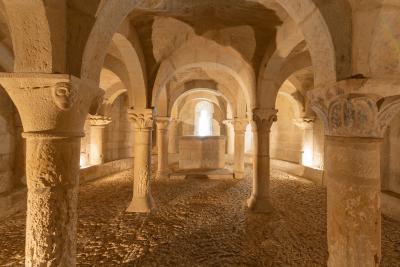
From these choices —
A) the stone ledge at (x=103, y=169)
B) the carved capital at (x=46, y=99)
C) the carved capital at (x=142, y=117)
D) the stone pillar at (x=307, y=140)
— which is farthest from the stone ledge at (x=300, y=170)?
the carved capital at (x=46, y=99)

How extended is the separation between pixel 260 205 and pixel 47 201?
14.3 feet

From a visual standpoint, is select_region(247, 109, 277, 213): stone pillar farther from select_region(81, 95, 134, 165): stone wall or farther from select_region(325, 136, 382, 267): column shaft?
select_region(81, 95, 134, 165): stone wall

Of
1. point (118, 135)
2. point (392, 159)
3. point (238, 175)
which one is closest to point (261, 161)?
point (392, 159)

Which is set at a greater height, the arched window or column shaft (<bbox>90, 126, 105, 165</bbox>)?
the arched window

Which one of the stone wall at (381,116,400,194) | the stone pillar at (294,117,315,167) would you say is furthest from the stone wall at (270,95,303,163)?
the stone wall at (381,116,400,194)

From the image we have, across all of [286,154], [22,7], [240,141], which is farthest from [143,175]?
[286,154]

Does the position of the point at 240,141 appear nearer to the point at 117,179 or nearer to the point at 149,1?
the point at 117,179

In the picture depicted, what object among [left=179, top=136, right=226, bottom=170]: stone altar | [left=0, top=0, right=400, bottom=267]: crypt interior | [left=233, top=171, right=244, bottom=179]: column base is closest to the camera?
[left=0, top=0, right=400, bottom=267]: crypt interior

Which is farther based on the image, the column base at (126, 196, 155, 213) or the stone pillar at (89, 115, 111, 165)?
the stone pillar at (89, 115, 111, 165)

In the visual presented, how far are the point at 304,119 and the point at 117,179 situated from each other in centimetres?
845

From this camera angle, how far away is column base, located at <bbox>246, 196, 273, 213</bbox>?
4.99 meters

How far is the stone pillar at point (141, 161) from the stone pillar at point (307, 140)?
767cm

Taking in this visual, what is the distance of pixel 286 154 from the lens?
38.1ft

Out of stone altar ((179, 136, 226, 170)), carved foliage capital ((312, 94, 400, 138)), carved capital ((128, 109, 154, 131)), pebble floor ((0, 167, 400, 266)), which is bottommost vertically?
pebble floor ((0, 167, 400, 266))
